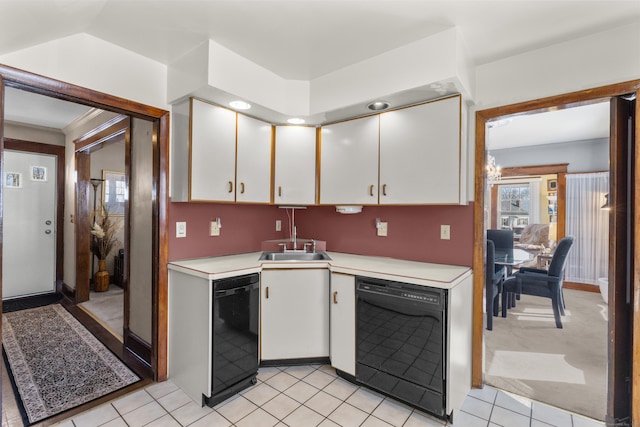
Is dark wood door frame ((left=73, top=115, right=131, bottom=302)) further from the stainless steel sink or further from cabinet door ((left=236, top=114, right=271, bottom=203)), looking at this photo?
the stainless steel sink

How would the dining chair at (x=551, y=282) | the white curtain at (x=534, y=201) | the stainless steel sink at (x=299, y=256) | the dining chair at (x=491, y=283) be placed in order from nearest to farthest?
1. the stainless steel sink at (x=299, y=256)
2. the dining chair at (x=491, y=283)
3. the dining chair at (x=551, y=282)
4. the white curtain at (x=534, y=201)

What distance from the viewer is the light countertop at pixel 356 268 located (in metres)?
1.98

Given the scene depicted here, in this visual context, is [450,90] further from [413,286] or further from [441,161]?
[413,286]

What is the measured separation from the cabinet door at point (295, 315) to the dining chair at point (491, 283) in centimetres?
176

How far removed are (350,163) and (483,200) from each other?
104 cm

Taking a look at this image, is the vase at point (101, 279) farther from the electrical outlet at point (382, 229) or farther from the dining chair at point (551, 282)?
the dining chair at point (551, 282)

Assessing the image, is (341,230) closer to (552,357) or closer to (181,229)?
(181,229)

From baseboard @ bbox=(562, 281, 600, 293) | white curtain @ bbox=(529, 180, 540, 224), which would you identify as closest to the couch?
white curtain @ bbox=(529, 180, 540, 224)

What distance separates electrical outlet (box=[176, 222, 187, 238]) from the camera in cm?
246

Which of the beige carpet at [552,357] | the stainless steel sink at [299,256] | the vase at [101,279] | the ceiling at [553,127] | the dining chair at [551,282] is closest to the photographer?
the beige carpet at [552,357]

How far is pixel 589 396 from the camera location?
2191 millimetres

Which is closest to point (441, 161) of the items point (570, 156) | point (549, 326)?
point (549, 326)

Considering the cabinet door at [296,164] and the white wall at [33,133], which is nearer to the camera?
the cabinet door at [296,164]

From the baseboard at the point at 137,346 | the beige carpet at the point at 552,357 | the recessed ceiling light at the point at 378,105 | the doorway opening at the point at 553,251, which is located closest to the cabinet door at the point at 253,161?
the recessed ceiling light at the point at 378,105
